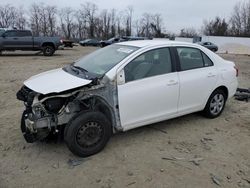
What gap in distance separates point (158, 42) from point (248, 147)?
221cm

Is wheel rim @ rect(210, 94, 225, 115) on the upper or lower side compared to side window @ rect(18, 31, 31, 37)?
lower

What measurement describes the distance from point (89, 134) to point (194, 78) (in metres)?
2.14

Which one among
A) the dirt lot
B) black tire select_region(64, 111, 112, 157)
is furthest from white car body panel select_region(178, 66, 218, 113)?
black tire select_region(64, 111, 112, 157)

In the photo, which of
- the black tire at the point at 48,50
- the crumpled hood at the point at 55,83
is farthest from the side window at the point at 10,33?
the crumpled hood at the point at 55,83

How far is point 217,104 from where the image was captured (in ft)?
18.0

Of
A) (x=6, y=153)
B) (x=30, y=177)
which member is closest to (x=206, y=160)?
(x=30, y=177)

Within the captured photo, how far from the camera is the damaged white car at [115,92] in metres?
3.78

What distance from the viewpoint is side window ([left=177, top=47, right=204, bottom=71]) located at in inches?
189

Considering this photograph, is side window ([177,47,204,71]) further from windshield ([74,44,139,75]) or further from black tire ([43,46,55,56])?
black tire ([43,46,55,56])

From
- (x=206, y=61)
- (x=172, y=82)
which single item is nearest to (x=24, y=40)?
(x=206, y=61)

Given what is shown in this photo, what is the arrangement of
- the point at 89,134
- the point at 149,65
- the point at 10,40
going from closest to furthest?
the point at 89,134, the point at 149,65, the point at 10,40

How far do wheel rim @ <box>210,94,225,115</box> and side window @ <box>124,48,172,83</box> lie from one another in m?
1.38

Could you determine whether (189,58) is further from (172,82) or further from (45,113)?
(45,113)

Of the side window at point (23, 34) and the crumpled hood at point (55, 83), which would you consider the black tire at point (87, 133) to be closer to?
the crumpled hood at point (55, 83)
